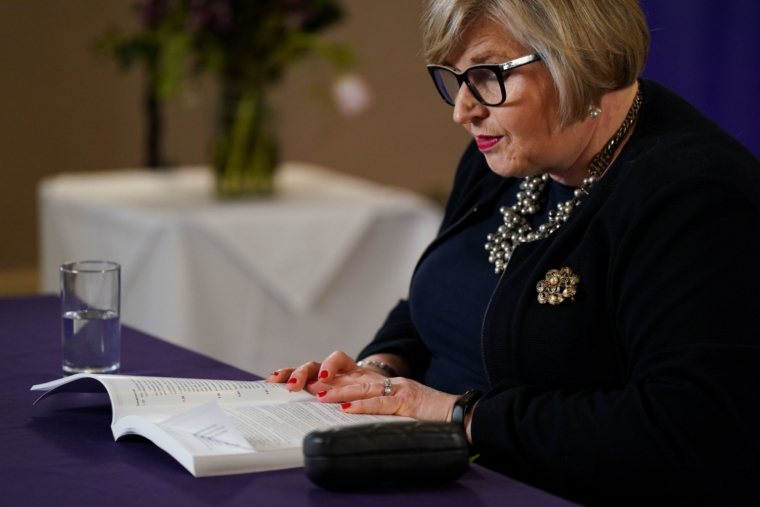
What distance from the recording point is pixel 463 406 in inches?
46.5

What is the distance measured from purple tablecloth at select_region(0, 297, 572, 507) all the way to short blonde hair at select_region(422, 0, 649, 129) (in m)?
0.55

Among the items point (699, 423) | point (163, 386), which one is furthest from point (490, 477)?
point (163, 386)

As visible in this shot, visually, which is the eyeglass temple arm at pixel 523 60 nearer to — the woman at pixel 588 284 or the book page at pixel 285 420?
the woman at pixel 588 284

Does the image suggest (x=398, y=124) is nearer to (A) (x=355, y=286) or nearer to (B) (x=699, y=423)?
(A) (x=355, y=286)

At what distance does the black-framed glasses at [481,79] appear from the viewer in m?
1.27

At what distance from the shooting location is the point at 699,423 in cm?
106

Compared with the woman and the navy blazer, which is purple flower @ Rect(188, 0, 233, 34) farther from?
the navy blazer

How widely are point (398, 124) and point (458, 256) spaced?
12.9ft

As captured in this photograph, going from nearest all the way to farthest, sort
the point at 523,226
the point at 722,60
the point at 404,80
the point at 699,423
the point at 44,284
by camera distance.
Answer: the point at 699,423, the point at 523,226, the point at 722,60, the point at 44,284, the point at 404,80

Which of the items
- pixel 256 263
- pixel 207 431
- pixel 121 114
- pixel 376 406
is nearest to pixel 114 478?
pixel 207 431

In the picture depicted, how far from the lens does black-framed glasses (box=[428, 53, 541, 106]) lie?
1.27m

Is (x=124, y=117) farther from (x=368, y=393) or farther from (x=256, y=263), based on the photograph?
(x=368, y=393)

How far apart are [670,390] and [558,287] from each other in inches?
9.0

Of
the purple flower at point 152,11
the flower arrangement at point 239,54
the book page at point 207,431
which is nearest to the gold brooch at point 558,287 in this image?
the book page at point 207,431
